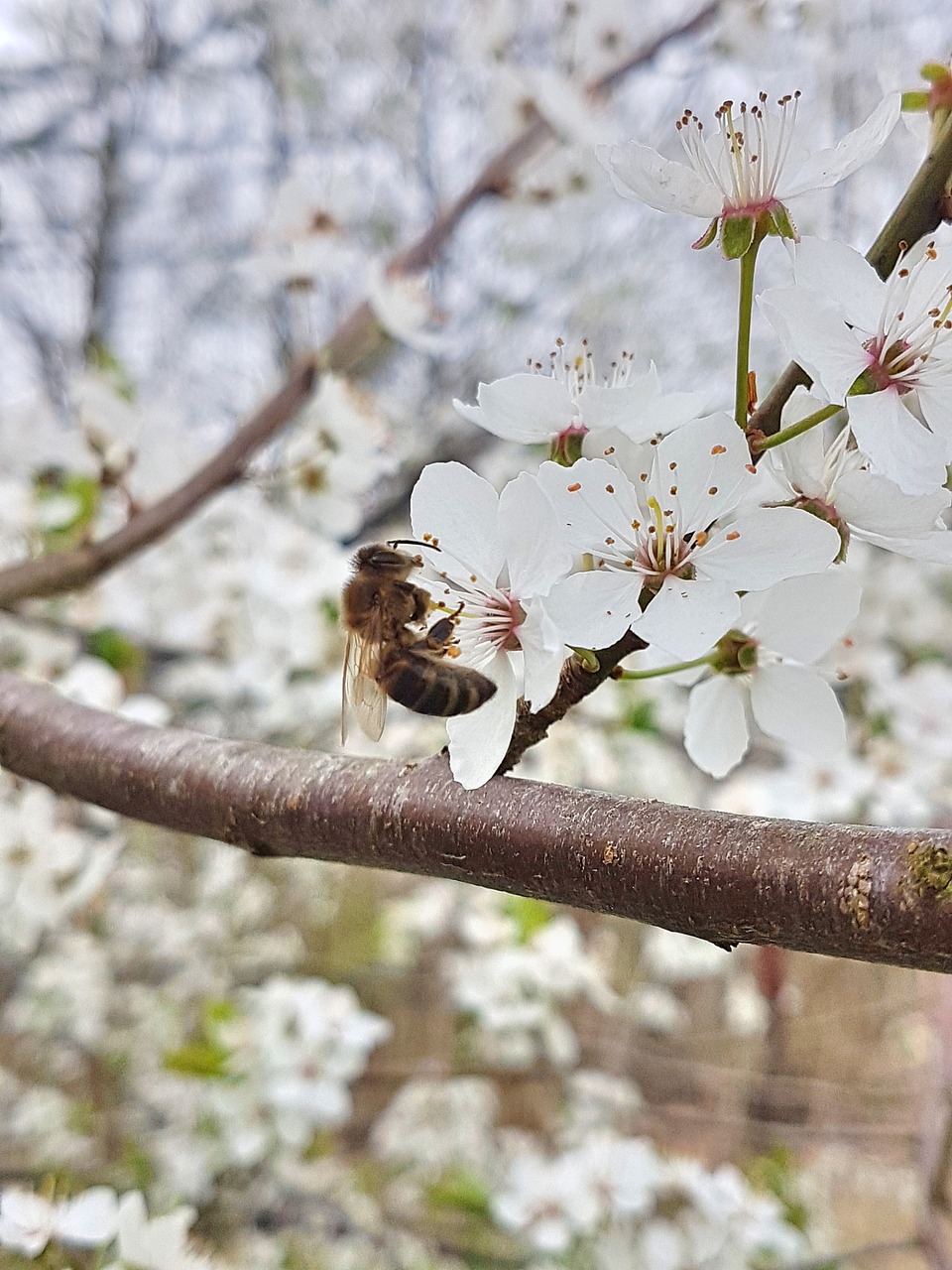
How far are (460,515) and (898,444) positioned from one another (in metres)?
0.20

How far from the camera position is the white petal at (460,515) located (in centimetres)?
46

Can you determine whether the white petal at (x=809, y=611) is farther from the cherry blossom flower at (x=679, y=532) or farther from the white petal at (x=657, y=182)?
the white petal at (x=657, y=182)

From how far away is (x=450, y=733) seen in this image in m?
0.47

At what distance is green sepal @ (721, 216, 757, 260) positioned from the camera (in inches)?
17.9

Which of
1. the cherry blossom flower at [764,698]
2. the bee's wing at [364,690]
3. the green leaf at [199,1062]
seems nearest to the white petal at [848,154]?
the cherry blossom flower at [764,698]

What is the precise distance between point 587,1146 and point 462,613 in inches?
54.4

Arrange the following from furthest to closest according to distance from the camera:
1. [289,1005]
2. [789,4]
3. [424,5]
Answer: [424,5], [289,1005], [789,4]

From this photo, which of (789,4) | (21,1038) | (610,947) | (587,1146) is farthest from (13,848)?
(610,947)

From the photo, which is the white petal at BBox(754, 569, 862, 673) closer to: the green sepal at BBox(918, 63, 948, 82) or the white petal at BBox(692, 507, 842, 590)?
the white petal at BBox(692, 507, 842, 590)

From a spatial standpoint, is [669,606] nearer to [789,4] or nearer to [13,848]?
[13,848]

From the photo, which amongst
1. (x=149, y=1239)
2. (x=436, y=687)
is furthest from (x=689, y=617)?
(x=149, y=1239)

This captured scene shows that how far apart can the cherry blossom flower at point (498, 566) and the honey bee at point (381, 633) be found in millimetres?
66

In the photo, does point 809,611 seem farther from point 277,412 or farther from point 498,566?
point 277,412

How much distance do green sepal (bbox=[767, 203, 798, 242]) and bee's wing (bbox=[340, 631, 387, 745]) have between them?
1.07ft
